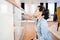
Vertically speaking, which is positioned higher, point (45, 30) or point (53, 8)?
point (53, 8)

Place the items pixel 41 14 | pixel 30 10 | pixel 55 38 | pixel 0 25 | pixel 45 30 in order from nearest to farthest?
pixel 0 25
pixel 45 30
pixel 41 14
pixel 55 38
pixel 30 10

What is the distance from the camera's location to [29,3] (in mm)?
11211

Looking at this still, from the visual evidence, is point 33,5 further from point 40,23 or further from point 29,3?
point 40,23

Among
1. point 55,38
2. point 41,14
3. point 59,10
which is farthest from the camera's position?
point 59,10

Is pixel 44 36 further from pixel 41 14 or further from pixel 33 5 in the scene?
pixel 33 5

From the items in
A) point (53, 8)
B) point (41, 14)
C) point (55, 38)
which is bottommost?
point (55, 38)

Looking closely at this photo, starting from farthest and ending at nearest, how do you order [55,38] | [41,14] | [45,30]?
[55,38]
[41,14]
[45,30]

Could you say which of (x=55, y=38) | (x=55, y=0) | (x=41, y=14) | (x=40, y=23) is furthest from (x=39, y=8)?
(x=55, y=0)

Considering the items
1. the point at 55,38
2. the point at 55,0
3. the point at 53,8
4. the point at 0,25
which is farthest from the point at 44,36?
the point at 53,8

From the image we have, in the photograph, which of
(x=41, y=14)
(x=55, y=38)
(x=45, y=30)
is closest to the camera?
(x=45, y=30)

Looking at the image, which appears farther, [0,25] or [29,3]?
[29,3]

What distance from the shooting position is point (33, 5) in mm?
11469

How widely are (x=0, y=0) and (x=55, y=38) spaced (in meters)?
4.02

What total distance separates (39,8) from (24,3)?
8.87m
